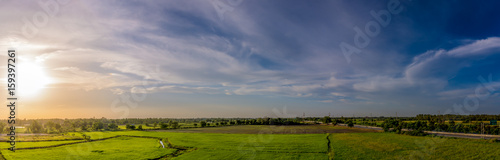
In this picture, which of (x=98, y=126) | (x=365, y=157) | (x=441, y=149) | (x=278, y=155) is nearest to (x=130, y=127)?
(x=98, y=126)

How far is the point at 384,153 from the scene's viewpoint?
143 feet

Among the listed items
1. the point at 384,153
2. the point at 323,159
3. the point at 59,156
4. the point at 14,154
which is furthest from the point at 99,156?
the point at 384,153

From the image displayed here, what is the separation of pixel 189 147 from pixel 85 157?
20.1m

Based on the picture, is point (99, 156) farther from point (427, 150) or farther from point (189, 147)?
point (427, 150)

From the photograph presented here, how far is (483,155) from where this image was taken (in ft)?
131

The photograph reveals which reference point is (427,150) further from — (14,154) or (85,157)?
(14,154)

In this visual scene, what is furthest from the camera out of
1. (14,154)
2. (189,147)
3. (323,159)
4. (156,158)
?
(189,147)

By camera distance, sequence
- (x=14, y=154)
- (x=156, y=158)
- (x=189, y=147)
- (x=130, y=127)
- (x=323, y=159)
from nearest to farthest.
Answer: (x=323, y=159) < (x=156, y=158) < (x=14, y=154) < (x=189, y=147) < (x=130, y=127)

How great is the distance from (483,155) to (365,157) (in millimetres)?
19498

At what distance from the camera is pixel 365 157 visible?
133ft

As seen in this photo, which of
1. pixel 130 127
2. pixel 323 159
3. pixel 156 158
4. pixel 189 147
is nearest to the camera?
pixel 323 159

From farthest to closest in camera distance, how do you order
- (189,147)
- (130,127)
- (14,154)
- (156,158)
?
(130,127)
(189,147)
(14,154)
(156,158)

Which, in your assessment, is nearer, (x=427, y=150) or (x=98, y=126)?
(x=427, y=150)

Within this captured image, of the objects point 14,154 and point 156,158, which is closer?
point 156,158
